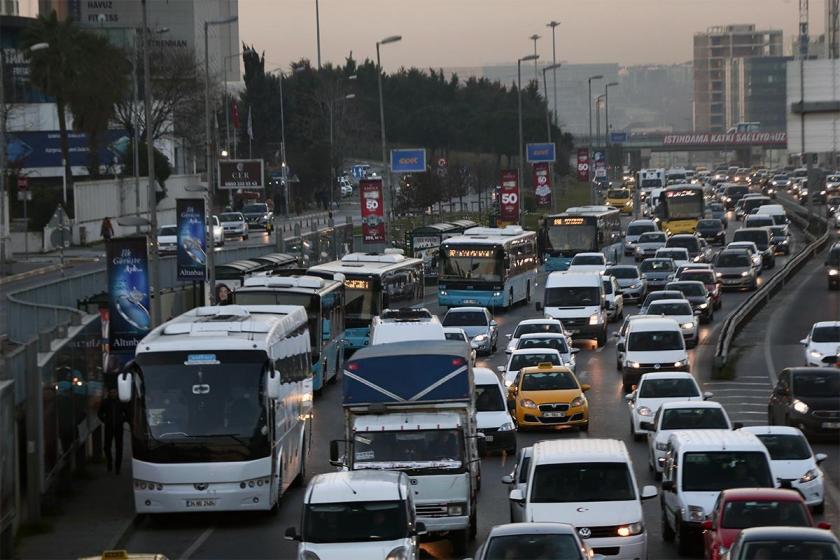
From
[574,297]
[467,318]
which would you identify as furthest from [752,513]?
[574,297]

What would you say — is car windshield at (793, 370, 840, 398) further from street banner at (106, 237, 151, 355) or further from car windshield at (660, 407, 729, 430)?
street banner at (106, 237, 151, 355)

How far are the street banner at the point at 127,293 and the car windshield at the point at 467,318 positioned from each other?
15.1 metres

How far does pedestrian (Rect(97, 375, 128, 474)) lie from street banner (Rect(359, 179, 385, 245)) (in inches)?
1442

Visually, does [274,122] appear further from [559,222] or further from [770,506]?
[770,506]

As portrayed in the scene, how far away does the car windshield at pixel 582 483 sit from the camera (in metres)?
20.0

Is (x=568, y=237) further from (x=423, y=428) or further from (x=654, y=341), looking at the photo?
(x=423, y=428)

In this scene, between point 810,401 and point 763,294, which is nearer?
point 810,401

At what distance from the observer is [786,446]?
2392cm

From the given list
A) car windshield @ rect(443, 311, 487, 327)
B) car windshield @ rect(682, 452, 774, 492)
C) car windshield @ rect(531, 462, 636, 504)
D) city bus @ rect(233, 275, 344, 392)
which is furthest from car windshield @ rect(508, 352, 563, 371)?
car windshield @ rect(531, 462, 636, 504)

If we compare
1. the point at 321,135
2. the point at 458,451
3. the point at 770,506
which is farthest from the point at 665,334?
the point at 321,135

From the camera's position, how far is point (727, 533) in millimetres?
18438

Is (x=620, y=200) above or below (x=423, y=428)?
above

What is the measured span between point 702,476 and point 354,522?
548 cm

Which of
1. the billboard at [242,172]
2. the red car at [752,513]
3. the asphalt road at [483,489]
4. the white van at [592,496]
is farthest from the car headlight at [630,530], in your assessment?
the billboard at [242,172]
